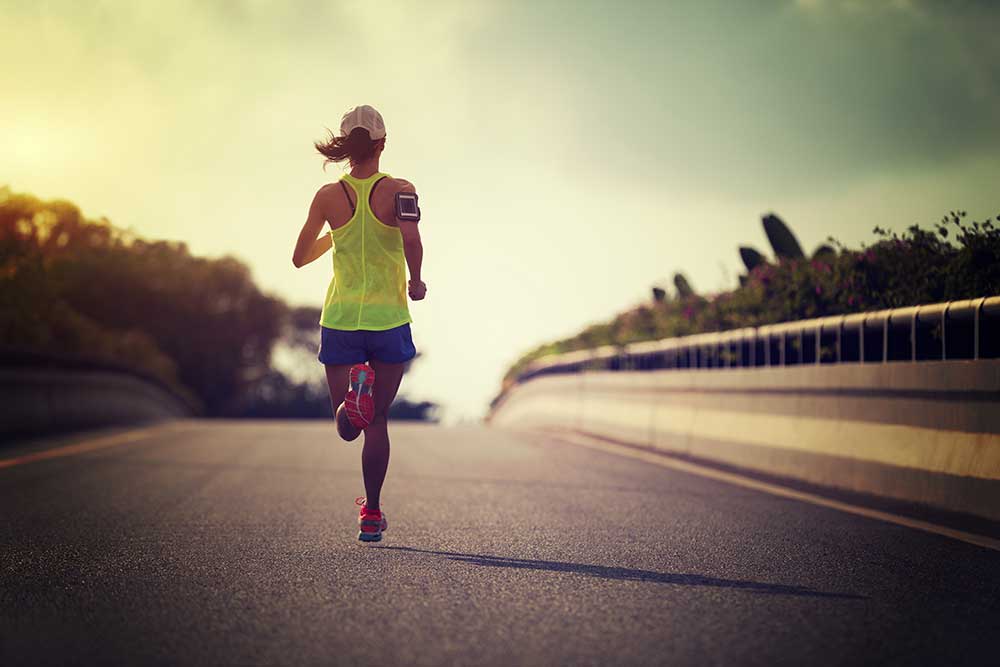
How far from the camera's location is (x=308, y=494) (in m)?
8.97

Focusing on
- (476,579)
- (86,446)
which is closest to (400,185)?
(476,579)

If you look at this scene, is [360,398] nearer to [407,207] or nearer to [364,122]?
[407,207]

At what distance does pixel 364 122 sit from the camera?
6617 mm

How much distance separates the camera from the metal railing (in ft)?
25.7

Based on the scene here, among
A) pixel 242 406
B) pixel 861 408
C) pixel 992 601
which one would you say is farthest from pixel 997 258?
pixel 242 406

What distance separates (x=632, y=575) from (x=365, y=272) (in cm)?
234

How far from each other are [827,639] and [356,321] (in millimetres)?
3347

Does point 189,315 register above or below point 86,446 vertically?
above

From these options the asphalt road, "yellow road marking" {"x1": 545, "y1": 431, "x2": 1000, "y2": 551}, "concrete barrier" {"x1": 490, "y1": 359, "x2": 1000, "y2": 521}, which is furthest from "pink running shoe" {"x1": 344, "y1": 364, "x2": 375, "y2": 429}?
"concrete barrier" {"x1": 490, "y1": 359, "x2": 1000, "y2": 521}

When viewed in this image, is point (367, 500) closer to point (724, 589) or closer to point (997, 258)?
point (724, 589)

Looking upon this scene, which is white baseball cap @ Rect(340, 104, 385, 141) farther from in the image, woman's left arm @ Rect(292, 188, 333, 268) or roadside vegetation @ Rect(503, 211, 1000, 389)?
roadside vegetation @ Rect(503, 211, 1000, 389)

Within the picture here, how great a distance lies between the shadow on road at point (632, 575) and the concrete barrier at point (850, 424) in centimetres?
259

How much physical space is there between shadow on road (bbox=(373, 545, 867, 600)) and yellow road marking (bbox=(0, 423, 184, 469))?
6.71m

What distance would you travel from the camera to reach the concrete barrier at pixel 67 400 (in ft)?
48.6
